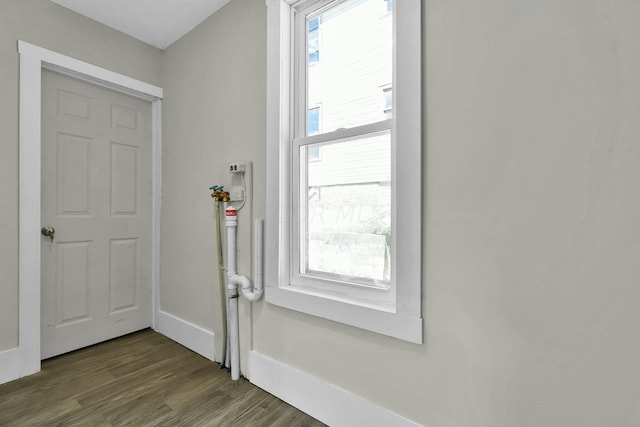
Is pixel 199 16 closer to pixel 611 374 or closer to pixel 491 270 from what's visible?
pixel 491 270

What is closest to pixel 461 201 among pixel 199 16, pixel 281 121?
pixel 281 121

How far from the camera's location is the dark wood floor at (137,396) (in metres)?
1.59

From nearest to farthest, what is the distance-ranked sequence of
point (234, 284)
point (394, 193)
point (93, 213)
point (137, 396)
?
point (394, 193), point (137, 396), point (234, 284), point (93, 213)

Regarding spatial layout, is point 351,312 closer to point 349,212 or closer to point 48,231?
point 349,212

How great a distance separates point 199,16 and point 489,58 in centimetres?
208

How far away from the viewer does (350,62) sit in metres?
1.63

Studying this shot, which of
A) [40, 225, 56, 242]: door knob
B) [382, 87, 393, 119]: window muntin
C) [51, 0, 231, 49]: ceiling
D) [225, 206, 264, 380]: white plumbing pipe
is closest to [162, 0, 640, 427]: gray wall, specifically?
[382, 87, 393, 119]: window muntin

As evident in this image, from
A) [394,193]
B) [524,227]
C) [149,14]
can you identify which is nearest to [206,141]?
[149,14]

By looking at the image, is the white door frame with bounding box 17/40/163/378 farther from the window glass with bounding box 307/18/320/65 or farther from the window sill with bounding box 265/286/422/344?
the window glass with bounding box 307/18/320/65

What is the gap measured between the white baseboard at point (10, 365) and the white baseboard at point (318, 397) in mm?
1452

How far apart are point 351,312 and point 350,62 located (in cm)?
126

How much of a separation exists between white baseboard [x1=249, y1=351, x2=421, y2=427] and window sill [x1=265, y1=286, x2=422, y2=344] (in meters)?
0.34

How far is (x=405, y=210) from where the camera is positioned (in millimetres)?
1323

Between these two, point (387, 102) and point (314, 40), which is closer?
point (387, 102)
